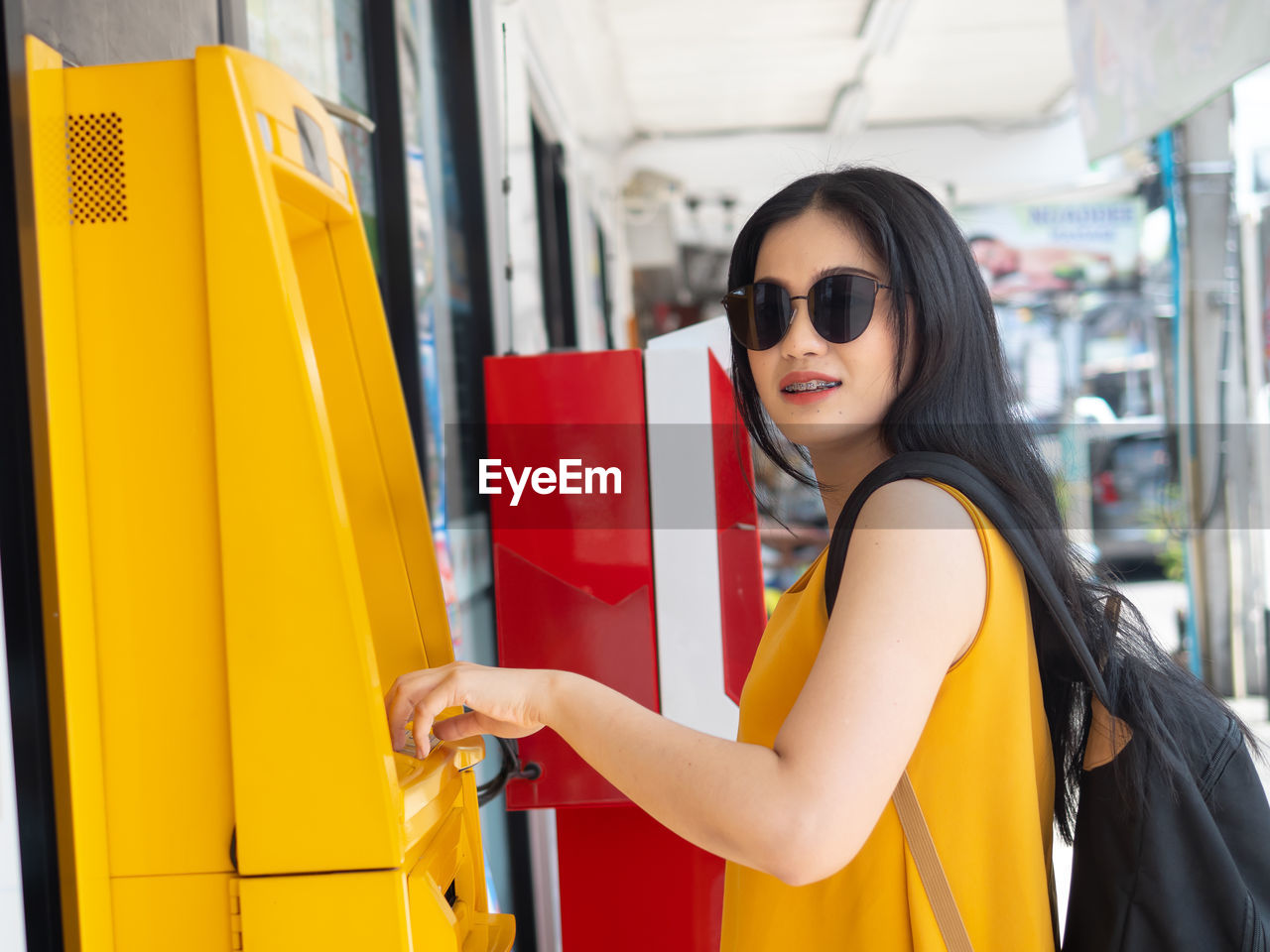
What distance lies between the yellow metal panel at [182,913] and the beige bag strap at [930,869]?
0.59 m

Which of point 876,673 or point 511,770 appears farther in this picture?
point 511,770

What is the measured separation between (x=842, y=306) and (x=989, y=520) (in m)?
0.27

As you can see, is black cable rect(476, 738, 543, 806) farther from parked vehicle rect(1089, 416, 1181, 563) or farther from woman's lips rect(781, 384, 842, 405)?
parked vehicle rect(1089, 416, 1181, 563)

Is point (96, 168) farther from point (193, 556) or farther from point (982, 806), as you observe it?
point (982, 806)

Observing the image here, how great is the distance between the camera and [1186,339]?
5465mm

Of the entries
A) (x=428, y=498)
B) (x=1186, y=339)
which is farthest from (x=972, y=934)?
(x=1186, y=339)

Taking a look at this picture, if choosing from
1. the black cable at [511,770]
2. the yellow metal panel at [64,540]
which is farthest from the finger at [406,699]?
the black cable at [511,770]

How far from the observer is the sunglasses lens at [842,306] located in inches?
40.4

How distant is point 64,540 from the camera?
0.87 metres

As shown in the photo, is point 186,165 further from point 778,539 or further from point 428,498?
point 778,539

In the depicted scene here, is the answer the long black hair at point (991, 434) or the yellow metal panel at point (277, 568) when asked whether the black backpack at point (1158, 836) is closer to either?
the long black hair at point (991, 434)

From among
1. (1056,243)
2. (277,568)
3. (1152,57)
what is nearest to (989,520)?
(277,568)

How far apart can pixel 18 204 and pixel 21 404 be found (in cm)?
17

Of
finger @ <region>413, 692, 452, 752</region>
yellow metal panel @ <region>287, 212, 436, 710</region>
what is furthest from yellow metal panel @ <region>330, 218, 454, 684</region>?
finger @ <region>413, 692, 452, 752</region>
